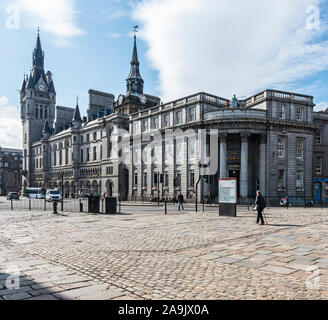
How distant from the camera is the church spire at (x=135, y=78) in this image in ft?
224

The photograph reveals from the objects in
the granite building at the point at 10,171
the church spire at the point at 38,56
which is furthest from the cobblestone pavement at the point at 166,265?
the granite building at the point at 10,171

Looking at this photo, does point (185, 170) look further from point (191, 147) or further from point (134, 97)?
point (134, 97)

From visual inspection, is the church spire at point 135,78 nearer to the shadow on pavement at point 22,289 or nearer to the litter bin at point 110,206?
the litter bin at point 110,206

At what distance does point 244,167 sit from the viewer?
37469 millimetres

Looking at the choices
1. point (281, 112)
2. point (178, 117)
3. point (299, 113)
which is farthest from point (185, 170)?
point (299, 113)

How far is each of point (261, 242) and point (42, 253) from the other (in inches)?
278

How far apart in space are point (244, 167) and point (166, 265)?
104 feet

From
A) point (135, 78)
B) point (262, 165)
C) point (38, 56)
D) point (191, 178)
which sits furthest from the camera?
point (38, 56)

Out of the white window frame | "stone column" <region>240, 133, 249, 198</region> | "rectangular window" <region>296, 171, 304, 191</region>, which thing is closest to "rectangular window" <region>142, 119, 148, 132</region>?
"stone column" <region>240, 133, 249, 198</region>

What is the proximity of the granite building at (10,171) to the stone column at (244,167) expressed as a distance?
101 meters

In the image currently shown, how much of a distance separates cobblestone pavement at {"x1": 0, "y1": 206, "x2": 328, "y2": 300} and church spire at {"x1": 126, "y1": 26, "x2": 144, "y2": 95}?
59.0 m

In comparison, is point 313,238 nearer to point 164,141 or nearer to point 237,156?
point 237,156
